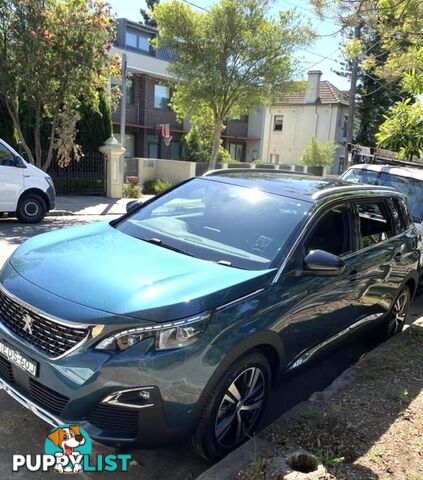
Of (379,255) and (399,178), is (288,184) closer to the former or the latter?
(379,255)

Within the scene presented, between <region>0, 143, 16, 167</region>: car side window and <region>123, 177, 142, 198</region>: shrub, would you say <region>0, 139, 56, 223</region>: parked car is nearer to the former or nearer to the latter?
<region>0, 143, 16, 167</region>: car side window

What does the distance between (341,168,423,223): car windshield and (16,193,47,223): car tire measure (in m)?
6.79

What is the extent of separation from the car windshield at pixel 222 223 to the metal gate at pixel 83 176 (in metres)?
14.0

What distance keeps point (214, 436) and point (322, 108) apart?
36.7 meters

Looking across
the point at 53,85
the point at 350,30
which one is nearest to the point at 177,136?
the point at 53,85

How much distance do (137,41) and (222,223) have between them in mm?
26831

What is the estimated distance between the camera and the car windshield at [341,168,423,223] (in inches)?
288

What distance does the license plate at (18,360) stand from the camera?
105 inches

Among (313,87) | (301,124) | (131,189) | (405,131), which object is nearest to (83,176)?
(131,189)

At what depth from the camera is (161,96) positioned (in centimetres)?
2973

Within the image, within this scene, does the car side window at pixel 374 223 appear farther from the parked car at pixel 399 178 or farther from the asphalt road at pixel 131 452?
the parked car at pixel 399 178

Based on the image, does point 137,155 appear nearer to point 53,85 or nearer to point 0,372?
point 53,85

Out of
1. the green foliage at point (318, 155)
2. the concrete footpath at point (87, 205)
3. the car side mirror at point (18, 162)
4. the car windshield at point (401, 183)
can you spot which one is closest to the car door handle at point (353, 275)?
the car windshield at point (401, 183)

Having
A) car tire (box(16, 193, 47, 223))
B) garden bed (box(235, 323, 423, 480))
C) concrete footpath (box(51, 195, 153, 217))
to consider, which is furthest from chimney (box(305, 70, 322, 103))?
garden bed (box(235, 323, 423, 480))
